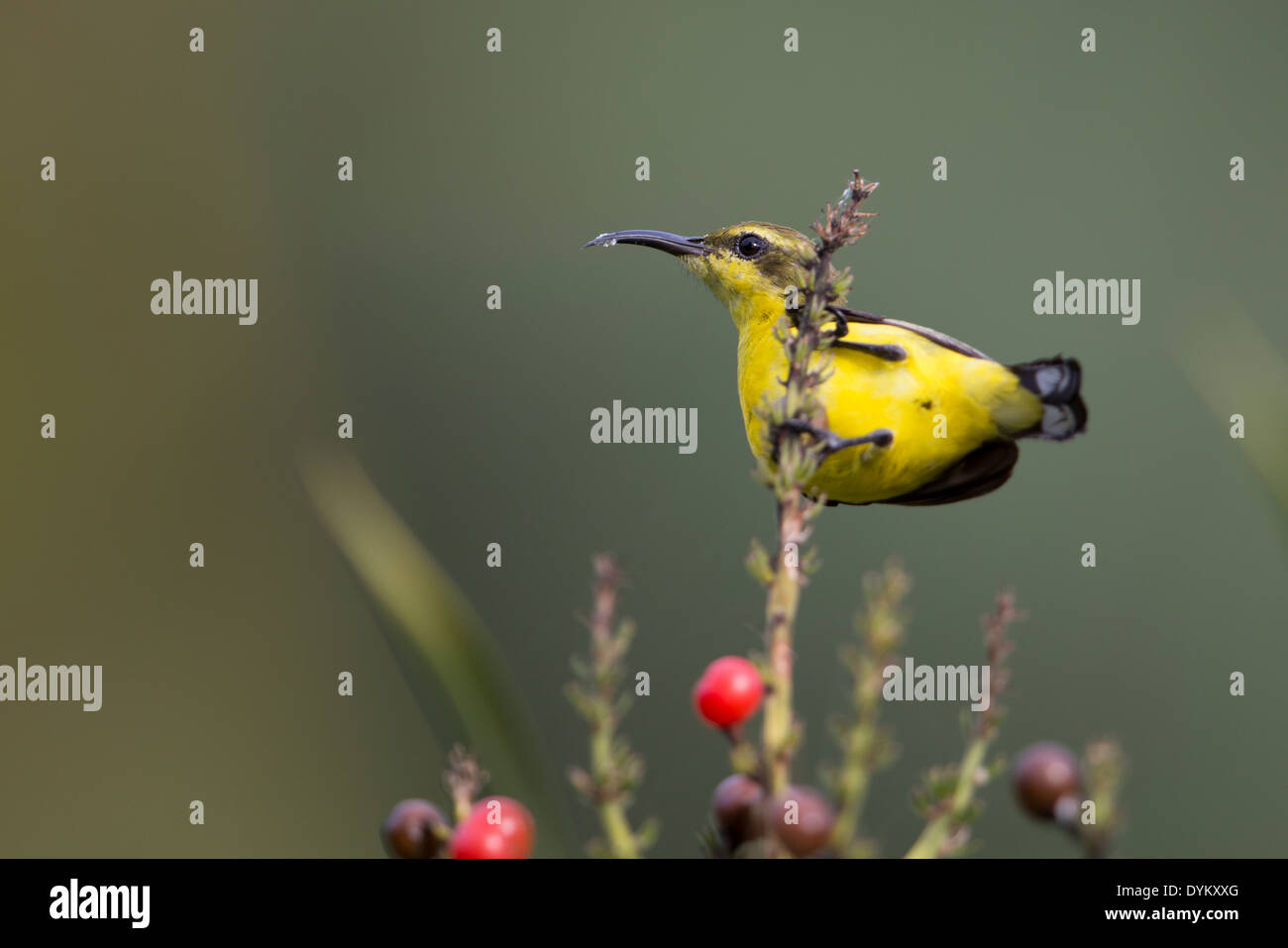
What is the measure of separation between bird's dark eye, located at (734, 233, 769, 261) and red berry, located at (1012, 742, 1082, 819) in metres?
2.71

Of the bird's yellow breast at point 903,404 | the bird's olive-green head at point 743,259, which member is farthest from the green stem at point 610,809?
the bird's olive-green head at point 743,259

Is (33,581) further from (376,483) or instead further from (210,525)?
(376,483)

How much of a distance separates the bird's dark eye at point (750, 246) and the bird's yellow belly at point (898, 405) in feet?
1.34

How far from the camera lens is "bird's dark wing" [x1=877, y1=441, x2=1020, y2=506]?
12.6 feet

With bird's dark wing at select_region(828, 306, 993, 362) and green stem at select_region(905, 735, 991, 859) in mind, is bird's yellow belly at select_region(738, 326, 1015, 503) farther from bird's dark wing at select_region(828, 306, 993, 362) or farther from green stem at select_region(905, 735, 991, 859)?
green stem at select_region(905, 735, 991, 859)

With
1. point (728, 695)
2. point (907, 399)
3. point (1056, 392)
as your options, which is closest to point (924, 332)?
point (907, 399)

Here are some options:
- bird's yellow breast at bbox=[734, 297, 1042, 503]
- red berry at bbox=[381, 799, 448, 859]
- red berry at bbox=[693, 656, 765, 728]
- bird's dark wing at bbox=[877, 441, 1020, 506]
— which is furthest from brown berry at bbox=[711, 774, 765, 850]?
bird's dark wing at bbox=[877, 441, 1020, 506]

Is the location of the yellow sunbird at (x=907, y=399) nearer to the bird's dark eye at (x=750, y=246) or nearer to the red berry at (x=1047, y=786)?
the bird's dark eye at (x=750, y=246)

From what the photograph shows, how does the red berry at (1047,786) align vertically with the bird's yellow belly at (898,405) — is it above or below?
below

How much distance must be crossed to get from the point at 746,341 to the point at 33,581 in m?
4.40

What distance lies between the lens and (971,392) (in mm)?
3645

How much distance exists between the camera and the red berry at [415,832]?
1.46m

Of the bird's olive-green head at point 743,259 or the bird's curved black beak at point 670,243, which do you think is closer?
the bird's olive-green head at point 743,259

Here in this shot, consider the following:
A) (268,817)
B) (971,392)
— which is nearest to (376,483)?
(268,817)
